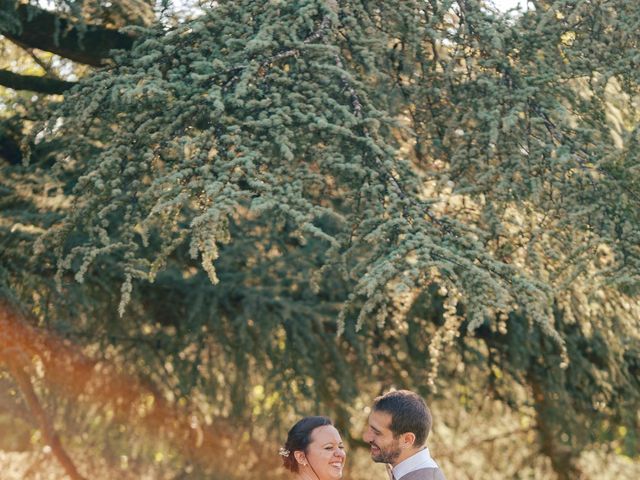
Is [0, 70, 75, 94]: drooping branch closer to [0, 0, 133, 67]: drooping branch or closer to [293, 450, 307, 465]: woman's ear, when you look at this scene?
[0, 0, 133, 67]: drooping branch

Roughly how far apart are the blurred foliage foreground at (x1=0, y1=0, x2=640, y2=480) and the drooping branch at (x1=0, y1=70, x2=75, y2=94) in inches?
1.3

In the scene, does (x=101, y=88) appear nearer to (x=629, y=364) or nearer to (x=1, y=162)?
(x=1, y=162)

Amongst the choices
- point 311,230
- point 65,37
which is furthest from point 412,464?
point 65,37

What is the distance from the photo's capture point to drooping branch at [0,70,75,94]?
9695 mm

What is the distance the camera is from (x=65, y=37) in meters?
9.62

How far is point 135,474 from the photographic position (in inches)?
442

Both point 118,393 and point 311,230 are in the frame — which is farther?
point 118,393

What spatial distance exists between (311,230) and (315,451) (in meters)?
1.40

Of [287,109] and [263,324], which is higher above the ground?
[287,109]

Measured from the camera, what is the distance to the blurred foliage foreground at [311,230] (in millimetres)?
6156

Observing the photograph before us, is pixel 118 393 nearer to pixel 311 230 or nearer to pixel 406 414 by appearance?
pixel 311 230

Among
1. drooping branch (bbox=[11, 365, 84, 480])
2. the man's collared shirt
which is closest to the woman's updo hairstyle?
the man's collared shirt

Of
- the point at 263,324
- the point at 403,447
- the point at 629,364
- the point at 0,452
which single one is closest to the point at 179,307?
the point at 263,324

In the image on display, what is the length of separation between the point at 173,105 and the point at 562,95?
7.93 ft
